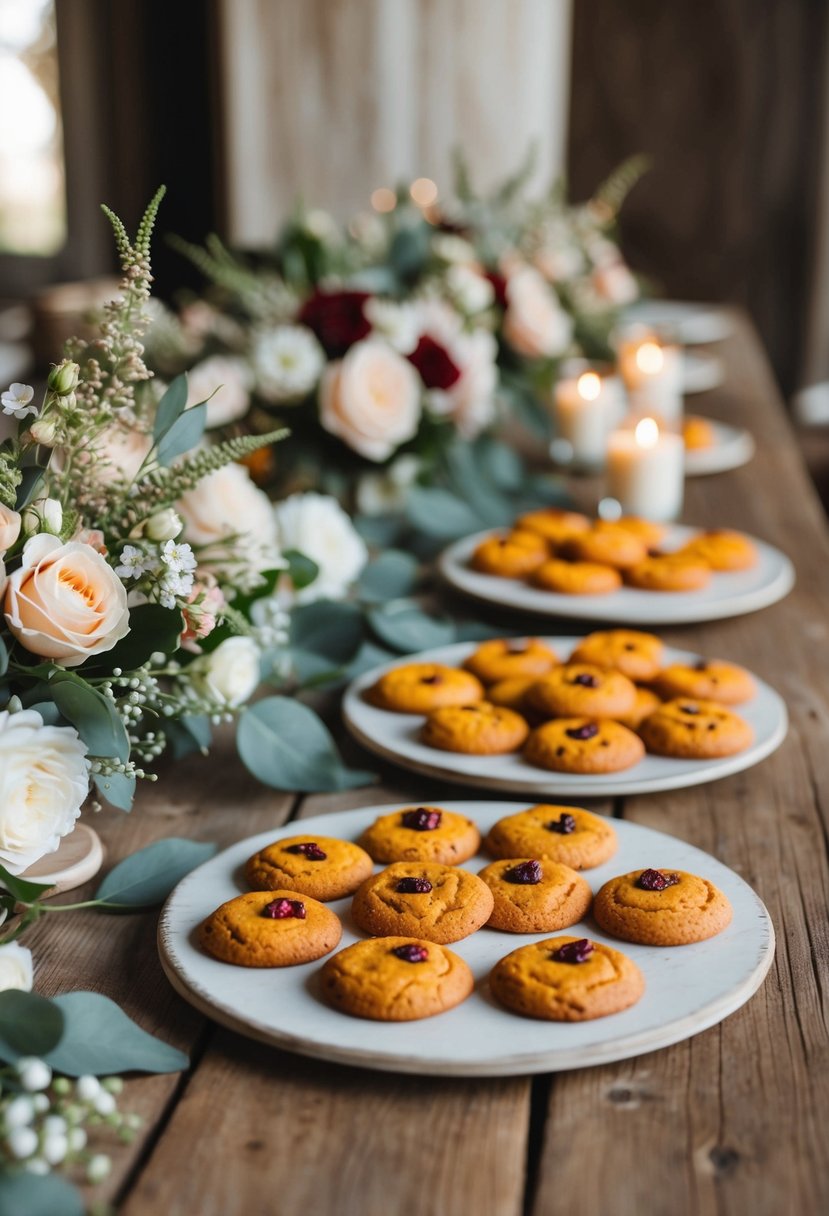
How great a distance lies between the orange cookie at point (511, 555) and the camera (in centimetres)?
159

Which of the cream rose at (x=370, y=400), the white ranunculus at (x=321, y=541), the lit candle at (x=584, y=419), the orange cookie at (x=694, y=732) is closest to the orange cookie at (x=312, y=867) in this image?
the orange cookie at (x=694, y=732)

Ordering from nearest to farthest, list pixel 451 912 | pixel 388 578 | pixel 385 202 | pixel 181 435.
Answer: pixel 451 912 < pixel 181 435 < pixel 388 578 < pixel 385 202

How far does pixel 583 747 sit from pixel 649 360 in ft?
4.66

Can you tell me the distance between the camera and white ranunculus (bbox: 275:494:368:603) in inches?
56.4

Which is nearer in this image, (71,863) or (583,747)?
(71,863)

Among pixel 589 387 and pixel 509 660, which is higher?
pixel 589 387

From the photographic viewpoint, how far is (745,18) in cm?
504

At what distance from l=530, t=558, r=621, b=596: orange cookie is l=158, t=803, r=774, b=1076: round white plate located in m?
0.65

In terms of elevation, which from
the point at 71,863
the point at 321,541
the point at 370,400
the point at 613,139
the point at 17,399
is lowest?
the point at 71,863

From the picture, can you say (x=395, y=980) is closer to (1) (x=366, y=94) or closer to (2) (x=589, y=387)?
(2) (x=589, y=387)

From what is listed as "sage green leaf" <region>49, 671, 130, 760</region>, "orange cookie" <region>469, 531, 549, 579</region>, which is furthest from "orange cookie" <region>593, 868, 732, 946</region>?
"orange cookie" <region>469, 531, 549, 579</region>

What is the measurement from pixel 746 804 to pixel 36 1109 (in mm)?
654

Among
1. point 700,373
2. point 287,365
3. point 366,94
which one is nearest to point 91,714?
point 287,365

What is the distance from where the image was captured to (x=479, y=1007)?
756mm
